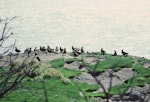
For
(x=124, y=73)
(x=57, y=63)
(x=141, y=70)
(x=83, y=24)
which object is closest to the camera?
(x=124, y=73)

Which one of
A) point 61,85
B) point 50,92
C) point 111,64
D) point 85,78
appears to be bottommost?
point 50,92

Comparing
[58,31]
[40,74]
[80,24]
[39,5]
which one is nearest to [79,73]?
[40,74]

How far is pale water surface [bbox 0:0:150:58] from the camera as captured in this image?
106 m

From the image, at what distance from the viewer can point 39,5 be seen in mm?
155750

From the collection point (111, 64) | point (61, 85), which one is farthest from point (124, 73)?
point (61, 85)

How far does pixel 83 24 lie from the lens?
12719cm

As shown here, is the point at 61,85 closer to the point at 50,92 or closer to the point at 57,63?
the point at 50,92

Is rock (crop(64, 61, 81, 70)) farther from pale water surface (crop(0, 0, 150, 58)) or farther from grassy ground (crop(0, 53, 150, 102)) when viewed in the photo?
pale water surface (crop(0, 0, 150, 58))

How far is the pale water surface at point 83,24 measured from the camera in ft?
346

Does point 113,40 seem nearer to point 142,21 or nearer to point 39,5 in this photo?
point 142,21

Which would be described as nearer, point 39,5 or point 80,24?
point 80,24

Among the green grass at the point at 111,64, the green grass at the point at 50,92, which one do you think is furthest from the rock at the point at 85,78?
the green grass at the point at 111,64

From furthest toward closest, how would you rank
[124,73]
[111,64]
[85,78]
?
[111,64] → [124,73] → [85,78]

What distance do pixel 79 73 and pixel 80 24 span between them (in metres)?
85.1
